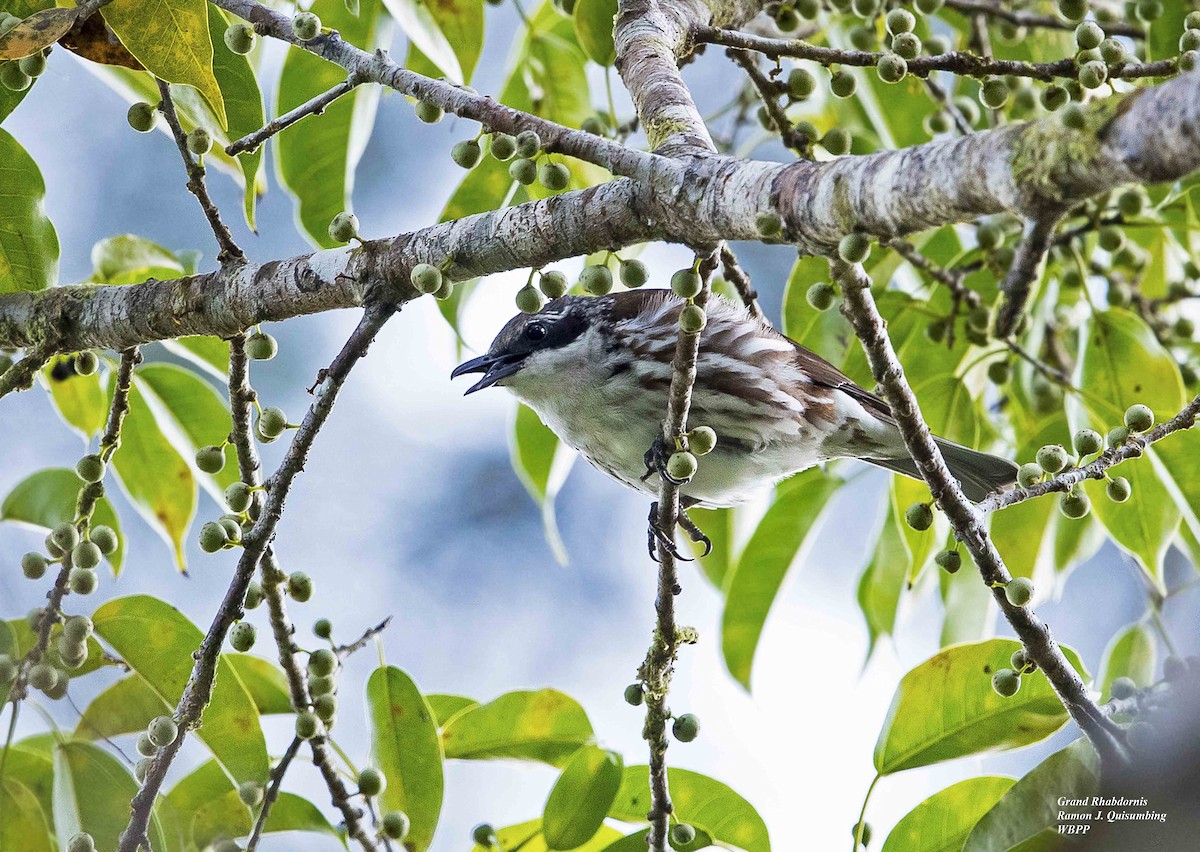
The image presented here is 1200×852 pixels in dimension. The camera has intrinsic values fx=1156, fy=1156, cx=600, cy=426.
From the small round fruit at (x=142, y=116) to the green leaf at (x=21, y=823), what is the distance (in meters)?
1.59

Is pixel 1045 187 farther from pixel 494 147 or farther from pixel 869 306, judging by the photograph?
pixel 494 147

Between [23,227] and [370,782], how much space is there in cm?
164

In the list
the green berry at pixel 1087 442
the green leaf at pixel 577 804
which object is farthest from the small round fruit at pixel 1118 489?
the green leaf at pixel 577 804

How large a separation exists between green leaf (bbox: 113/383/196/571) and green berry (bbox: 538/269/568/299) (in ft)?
5.53

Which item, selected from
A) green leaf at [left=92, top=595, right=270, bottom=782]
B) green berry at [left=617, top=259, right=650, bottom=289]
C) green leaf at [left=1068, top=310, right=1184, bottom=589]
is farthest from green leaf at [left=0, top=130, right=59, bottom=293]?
green leaf at [left=1068, top=310, right=1184, bottom=589]

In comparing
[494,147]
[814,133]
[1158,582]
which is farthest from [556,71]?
[1158,582]

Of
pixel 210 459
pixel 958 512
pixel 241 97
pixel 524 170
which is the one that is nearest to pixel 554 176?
pixel 524 170

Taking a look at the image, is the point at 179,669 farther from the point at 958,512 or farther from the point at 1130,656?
the point at 1130,656

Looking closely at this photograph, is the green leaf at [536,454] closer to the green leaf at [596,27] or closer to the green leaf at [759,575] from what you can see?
the green leaf at [759,575]

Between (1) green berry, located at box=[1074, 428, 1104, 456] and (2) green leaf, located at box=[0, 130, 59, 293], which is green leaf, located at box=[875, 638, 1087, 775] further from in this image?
(2) green leaf, located at box=[0, 130, 59, 293]

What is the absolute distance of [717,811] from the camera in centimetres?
297

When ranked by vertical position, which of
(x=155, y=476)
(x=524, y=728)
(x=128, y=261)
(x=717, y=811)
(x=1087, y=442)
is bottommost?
(x=717, y=811)

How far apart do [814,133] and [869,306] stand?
1.35 meters

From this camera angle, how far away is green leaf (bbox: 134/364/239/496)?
11.6ft
